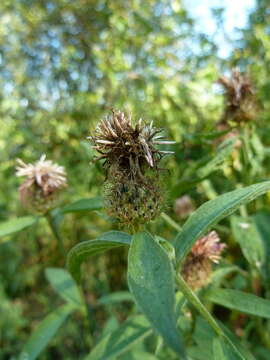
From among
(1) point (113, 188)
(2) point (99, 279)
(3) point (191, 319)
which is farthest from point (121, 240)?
(2) point (99, 279)

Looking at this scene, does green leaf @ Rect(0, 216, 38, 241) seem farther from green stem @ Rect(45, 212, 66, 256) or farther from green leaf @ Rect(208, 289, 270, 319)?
green leaf @ Rect(208, 289, 270, 319)

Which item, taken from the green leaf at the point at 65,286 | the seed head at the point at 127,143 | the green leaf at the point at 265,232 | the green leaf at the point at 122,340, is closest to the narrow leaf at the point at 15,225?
the green leaf at the point at 65,286

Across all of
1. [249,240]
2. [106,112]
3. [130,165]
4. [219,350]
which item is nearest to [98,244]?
[130,165]

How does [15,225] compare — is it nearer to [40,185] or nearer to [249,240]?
[40,185]

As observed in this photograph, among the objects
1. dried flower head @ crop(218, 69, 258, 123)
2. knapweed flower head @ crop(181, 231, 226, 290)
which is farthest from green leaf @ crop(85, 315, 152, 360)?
dried flower head @ crop(218, 69, 258, 123)

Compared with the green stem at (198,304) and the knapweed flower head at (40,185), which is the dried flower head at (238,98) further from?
the green stem at (198,304)

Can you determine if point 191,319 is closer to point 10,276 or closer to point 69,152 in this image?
point 69,152
